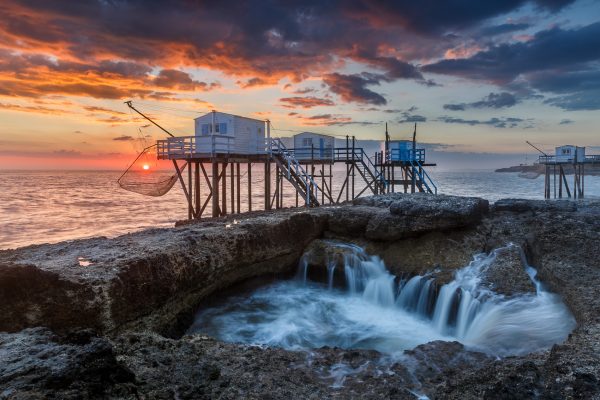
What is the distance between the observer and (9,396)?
15.2 ft

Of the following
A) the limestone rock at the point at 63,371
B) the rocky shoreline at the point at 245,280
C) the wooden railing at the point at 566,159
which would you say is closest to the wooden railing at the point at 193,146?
the rocky shoreline at the point at 245,280

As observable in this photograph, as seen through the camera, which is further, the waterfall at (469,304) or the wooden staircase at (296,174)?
the wooden staircase at (296,174)

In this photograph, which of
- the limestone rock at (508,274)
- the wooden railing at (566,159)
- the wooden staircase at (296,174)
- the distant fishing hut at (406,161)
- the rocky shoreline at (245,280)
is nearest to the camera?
the rocky shoreline at (245,280)

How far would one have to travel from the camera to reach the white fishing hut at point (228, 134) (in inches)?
980

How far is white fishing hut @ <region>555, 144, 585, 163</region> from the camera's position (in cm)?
4503

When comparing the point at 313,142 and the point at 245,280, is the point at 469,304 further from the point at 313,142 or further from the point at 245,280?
the point at 313,142

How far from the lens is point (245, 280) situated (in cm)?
1516

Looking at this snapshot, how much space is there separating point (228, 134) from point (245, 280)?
43.6 feet

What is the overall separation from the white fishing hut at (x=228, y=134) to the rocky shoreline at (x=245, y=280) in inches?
352

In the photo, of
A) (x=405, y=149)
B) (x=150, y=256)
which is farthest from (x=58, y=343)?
(x=405, y=149)

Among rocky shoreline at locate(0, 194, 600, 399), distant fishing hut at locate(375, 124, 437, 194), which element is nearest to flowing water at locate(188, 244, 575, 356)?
rocky shoreline at locate(0, 194, 600, 399)

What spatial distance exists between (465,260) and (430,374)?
24.2 feet

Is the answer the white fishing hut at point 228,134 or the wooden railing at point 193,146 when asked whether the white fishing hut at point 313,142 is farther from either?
the wooden railing at point 193,146

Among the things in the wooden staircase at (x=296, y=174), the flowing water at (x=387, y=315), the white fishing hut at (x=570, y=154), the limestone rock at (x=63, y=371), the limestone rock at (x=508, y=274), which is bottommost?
the flowing water at (x=387, y=315)
